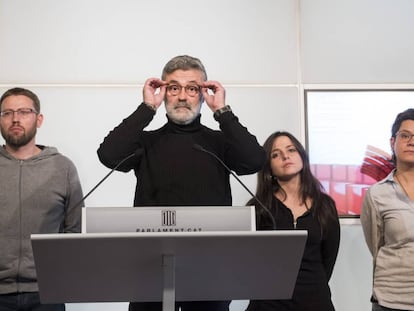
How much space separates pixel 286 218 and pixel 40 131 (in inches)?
66.0

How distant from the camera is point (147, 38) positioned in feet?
10.9

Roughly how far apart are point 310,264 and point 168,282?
1.13 meters

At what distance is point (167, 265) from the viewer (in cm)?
132

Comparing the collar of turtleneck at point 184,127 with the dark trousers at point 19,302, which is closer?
the collar of turtleneck at point 184,127

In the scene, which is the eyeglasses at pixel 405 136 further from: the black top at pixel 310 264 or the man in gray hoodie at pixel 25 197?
the man in gray hoodie at pixel 25 197

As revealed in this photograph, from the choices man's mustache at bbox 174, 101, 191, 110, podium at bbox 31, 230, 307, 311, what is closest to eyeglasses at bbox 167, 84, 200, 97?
man's mustache at bbox 174, 101, 191, 110

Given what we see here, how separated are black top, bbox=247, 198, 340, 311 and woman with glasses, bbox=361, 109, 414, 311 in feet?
0.78

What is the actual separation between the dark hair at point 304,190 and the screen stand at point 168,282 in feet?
3.77

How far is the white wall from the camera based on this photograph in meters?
3.19

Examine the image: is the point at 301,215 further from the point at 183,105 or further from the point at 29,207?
the point at 29,207

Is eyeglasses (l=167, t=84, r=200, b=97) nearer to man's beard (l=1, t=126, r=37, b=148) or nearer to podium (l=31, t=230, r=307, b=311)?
man's beard (l=1, t=126, r=37, b=148)

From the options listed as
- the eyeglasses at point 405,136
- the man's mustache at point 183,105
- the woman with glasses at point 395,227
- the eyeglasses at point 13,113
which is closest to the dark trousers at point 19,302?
the eyeglasses at point 13,113

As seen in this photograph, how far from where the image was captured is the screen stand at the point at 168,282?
132 centimetres

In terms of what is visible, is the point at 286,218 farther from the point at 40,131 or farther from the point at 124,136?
the point at 40,131
